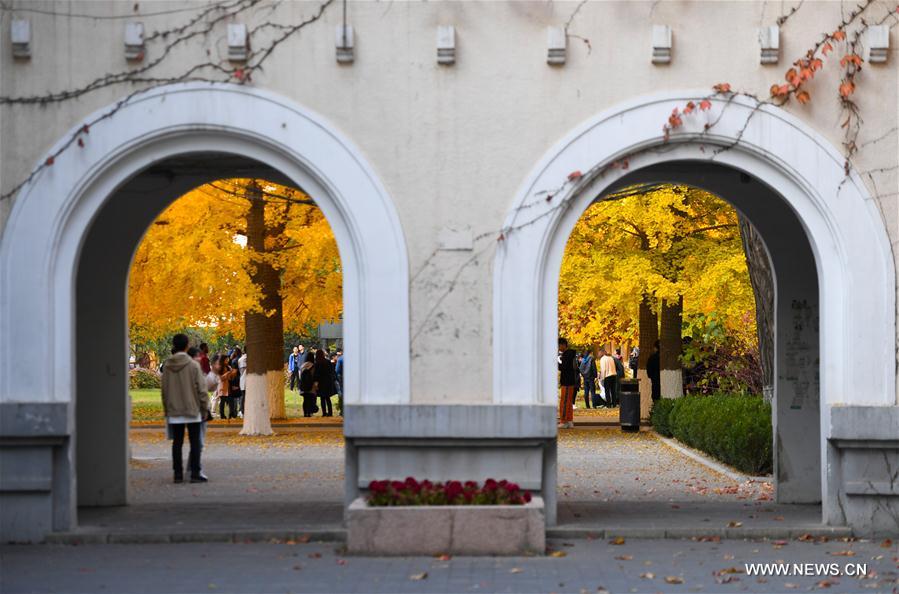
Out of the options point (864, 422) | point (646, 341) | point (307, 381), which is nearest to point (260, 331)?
point (307, 381)

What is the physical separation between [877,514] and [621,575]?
289cm

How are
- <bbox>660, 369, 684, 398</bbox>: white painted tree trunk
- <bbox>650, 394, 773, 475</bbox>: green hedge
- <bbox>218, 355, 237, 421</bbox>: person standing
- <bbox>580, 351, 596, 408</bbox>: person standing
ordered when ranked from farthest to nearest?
<bbox>580, 351, 596, 408</bbox>: person standing, <bbox>218, 355, 237, 421</bbox>: person standing, <bbox>660, 369, 684, 398</bbox>: white painted tree trunk, <bbox>650, 394, 773, 475</bbox>: green hedge

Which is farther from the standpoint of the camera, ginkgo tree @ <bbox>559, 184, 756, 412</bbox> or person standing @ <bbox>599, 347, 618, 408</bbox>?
person standing @ <bbox>599, 347, 618, 408</bbox>

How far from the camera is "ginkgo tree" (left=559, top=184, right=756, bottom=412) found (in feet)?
83.8

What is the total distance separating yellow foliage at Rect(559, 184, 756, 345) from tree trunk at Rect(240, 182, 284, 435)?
553 centimetres

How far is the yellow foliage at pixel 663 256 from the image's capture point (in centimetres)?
2547

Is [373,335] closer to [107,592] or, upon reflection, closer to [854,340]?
[107,592]

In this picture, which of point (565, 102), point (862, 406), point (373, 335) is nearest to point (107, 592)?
point (373, 335)

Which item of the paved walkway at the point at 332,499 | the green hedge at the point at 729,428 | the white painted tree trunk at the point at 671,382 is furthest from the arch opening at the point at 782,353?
the white painted tree trunk at the point at 671,382

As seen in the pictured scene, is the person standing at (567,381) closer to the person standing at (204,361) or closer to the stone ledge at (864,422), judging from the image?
the person standing at (204,361)

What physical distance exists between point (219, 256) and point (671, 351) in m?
9.32

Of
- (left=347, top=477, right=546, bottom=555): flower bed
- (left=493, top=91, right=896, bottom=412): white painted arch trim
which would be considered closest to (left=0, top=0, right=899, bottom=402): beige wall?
(left=493, top=91, right=896, bottom=412): white painted arch trim

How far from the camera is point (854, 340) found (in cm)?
1184

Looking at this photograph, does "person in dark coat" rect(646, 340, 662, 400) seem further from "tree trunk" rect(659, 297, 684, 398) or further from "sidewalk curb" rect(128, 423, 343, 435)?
"sidewalk curb" rect(128, 423, 343, 435)
